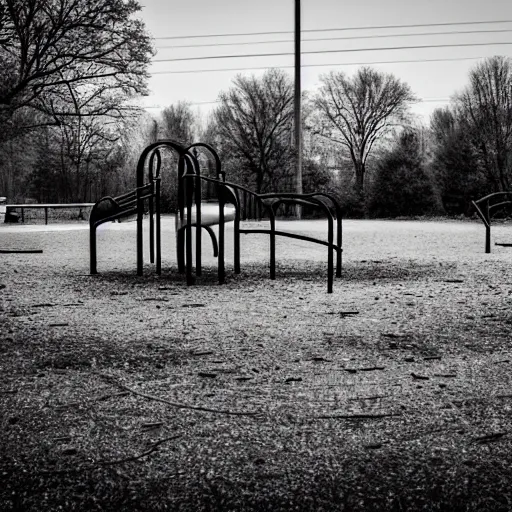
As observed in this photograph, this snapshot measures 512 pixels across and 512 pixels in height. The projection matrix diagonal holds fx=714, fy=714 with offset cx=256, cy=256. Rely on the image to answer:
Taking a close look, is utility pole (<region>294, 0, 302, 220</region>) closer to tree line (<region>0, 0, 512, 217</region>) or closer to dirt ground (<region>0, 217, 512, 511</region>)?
tree line (<region>0, 0, 512, 217</region>)

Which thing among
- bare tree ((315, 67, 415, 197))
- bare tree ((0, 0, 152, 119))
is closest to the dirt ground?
bare tree ((0, 0, 152, 119))

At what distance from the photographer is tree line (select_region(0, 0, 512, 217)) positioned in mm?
20109

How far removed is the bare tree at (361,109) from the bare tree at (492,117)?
721 centimetres

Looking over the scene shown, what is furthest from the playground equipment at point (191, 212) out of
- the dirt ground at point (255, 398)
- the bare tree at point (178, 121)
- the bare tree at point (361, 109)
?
the bare tree at point (178, 121)

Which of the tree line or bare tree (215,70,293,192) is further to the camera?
bare tree (215,70,293,192)

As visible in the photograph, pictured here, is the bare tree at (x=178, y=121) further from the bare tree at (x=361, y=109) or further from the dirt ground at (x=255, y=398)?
the dirt ground at (x=255, y=398)

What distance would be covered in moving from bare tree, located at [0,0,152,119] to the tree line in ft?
0.12

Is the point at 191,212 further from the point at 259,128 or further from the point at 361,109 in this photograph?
the point at 361,109

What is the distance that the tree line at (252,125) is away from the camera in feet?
66.0

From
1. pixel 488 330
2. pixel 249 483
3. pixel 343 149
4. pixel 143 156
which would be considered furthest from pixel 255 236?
pixel 343 149

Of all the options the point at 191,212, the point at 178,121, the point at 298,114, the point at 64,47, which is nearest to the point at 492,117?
the point at 298,114

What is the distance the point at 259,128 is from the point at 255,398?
73.1ft

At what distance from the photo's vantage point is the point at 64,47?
66.4ft

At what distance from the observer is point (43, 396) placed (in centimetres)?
283
